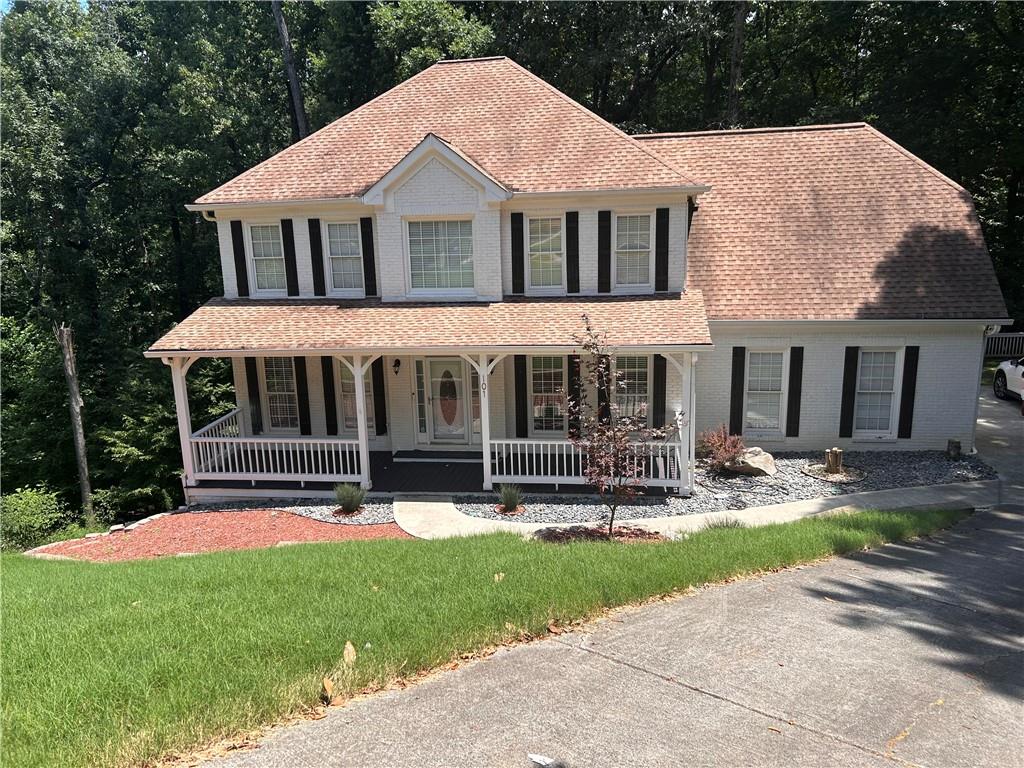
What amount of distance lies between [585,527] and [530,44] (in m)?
23.2

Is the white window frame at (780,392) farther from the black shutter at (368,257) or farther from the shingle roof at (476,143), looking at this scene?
the black shutter at (368,257)

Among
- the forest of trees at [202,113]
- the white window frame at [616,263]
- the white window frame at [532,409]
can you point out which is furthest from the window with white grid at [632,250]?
the forest of trees at [202,113]

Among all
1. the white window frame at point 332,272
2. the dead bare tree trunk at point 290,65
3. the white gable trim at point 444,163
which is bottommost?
the white window frame at point 332,272

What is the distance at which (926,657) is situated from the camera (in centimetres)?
640

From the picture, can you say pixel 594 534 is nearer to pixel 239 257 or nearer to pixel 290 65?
pixel 239 257

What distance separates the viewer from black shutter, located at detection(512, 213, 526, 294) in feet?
50.3

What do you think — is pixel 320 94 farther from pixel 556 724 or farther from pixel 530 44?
pixel 556 724

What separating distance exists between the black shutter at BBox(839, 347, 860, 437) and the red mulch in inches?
414

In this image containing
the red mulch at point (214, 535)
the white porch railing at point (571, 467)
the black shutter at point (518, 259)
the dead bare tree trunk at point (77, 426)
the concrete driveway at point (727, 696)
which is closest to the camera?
the concrete driveway at point (727, 696)

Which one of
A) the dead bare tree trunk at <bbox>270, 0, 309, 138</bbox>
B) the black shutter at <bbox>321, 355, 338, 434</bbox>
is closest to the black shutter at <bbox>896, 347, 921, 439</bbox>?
the black shutter at <bbox>321, 355, 338, 434</bbox>

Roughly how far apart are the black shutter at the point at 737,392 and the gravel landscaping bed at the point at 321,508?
Answer: 827 centimetres

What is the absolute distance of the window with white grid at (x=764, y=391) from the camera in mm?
15938

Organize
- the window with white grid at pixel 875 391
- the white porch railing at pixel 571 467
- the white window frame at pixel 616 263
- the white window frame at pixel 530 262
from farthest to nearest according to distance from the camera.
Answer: the window with white grid at pixel 875 391, the white window frame at pixel 530 262, the white window frame at pixel 616 263, the white porch railing at pixel 571 467

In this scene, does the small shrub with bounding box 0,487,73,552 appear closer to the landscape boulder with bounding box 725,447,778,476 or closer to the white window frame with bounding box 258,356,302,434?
the white window frame with bounding box 258,356,302,434
